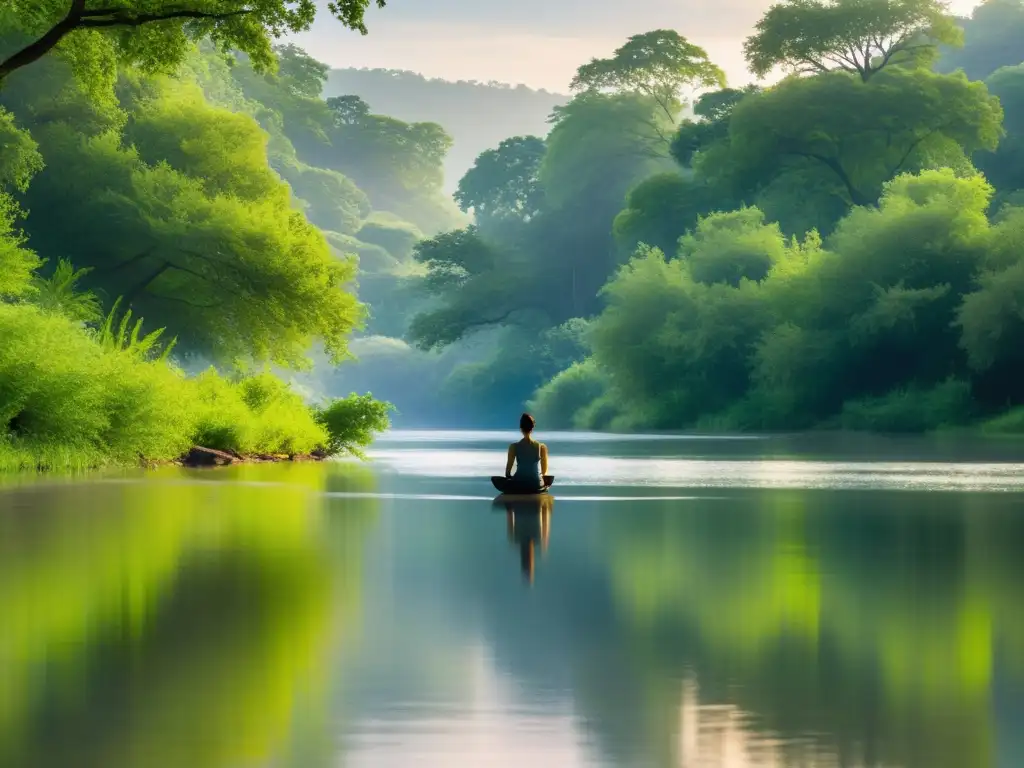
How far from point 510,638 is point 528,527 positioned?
8.82 m

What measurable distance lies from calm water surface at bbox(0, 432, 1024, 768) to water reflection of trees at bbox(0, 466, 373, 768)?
27 millimetres

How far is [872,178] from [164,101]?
38.4 meters

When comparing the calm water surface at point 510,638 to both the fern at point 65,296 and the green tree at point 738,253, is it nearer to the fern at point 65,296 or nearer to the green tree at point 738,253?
the fern at point 65,296

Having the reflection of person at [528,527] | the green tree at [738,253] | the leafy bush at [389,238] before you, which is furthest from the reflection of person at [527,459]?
the leafy bush at [389,238]

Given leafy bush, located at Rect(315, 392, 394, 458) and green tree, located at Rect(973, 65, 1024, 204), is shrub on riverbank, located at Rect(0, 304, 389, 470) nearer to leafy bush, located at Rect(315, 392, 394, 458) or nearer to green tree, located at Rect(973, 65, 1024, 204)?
leafy bush, located at Rect(315, 392, 394, 458)

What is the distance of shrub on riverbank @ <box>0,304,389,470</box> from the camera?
96.3 ft

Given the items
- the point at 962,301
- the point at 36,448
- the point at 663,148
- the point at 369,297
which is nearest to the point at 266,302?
the point at 36,448

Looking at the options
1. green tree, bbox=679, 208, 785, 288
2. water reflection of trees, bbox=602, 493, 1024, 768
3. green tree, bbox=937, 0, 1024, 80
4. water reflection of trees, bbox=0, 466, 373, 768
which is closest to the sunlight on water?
water reflection of trees, bbox=602, 493, 1024, 768

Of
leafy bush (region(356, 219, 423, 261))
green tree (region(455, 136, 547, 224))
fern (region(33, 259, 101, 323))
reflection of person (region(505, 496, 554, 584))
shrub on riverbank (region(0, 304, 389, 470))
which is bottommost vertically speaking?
reflection of person (region(505, 496, 554, 584))

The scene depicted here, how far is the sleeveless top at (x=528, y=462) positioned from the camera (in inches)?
871

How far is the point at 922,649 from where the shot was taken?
29.1ft

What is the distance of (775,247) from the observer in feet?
239

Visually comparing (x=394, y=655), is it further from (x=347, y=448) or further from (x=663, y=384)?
(x=663, y=384)

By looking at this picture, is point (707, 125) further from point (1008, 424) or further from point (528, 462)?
point (528, 462)
